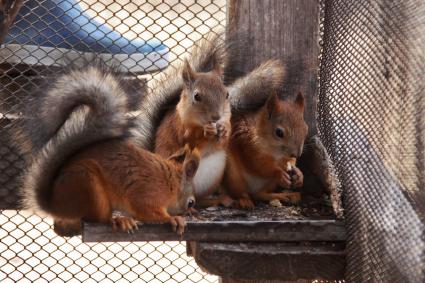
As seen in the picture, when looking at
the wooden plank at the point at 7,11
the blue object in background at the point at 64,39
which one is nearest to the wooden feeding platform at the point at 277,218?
the blue object in background at the point at 64,39

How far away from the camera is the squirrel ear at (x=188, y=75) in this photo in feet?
7.80

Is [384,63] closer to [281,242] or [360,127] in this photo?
[360,127]

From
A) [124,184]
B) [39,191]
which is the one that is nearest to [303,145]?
[124,184]

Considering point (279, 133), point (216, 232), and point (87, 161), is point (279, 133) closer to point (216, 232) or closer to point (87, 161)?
point (216, 232)

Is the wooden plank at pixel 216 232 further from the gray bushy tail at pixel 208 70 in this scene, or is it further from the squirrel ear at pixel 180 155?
→ the gray bushy tail at pixel 208 70

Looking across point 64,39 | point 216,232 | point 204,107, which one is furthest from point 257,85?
point 64,39

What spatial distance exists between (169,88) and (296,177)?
51cm

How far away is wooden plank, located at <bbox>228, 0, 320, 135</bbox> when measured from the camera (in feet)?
7.97

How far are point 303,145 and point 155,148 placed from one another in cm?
45

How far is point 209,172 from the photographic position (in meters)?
2.33

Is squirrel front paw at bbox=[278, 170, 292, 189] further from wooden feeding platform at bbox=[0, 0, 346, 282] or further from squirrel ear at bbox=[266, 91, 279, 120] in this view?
squirrel ear at bbox=[266, 91, 279, 120]

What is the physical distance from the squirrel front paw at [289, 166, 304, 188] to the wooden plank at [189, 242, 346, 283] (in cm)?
26

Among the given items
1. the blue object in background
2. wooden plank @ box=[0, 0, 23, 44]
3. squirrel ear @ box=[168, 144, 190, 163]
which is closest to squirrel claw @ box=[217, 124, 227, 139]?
squirrel ear @ box=[168, 144, 190, 163]

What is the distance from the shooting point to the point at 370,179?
2.05 meters
